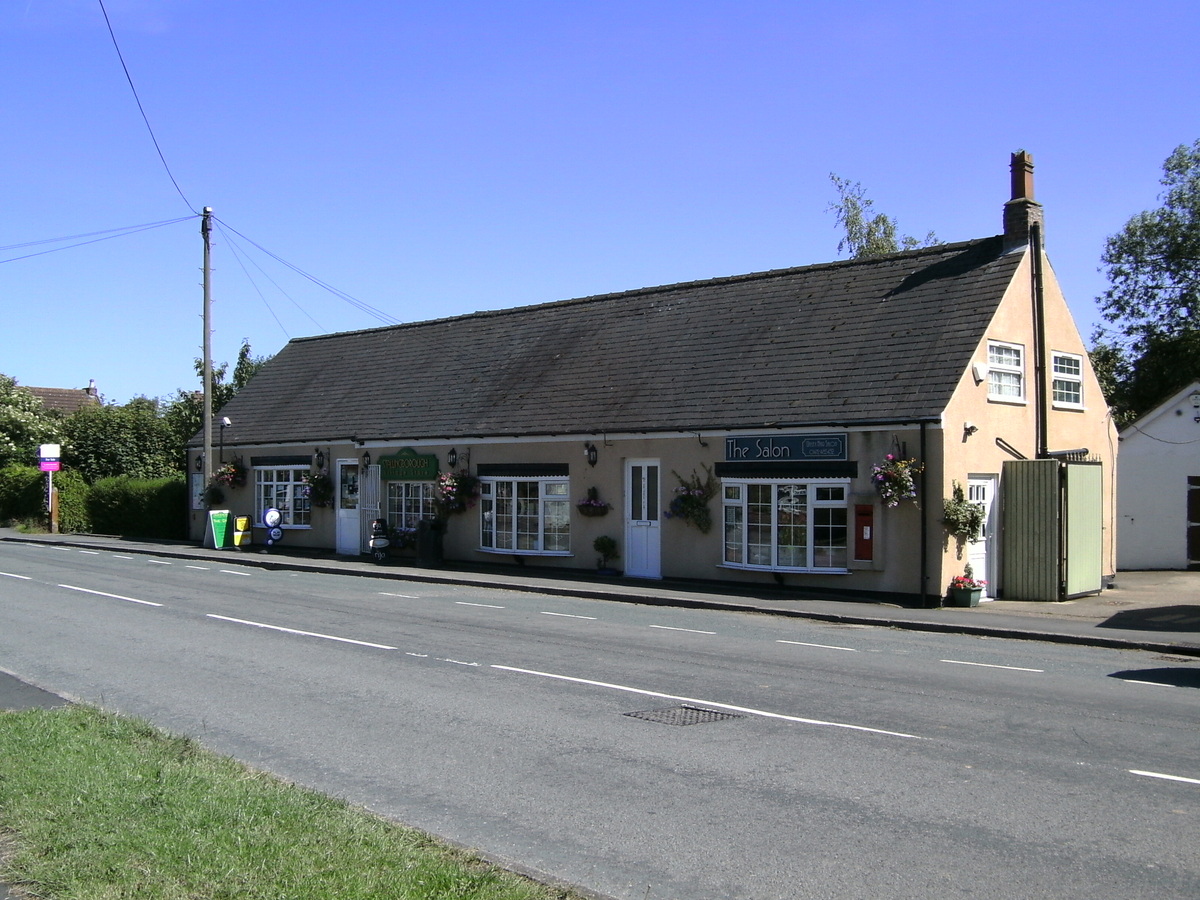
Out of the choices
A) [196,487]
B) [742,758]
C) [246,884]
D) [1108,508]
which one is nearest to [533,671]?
[742,758]

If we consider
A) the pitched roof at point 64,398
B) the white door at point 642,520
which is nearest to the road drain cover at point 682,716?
the white door at point 642,520

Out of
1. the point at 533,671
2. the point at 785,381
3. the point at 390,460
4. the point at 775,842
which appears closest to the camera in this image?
the point at 775,842

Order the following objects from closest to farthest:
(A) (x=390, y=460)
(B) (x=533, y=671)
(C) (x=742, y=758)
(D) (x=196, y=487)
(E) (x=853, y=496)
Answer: (C) (x=742, y=758) < (B) (x=533, y=671) < (E) (x=853, y=496) < (A) (x=390, y=460) < (D) (x=196, y=487)

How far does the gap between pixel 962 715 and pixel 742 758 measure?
2.53 m

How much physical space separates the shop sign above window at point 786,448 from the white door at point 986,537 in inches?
95.5

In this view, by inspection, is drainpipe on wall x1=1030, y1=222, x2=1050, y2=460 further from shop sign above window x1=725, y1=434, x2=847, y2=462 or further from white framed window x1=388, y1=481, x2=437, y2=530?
white framed window x1=388, y1=481, x2=437, y2=530

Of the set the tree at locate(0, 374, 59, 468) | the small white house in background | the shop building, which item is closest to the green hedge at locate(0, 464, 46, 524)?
the tree at locate(0, 374, 59, 468)

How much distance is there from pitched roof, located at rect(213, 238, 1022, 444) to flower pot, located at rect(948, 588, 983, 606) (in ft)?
9.81

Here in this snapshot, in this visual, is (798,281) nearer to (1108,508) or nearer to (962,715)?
(1108,508)

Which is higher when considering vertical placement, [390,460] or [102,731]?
[390,460]

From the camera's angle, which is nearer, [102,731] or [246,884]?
[246,884]

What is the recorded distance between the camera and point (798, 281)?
23891mm

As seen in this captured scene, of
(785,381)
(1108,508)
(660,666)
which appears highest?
(785,381)

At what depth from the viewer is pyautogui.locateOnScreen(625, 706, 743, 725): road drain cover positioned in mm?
9094
